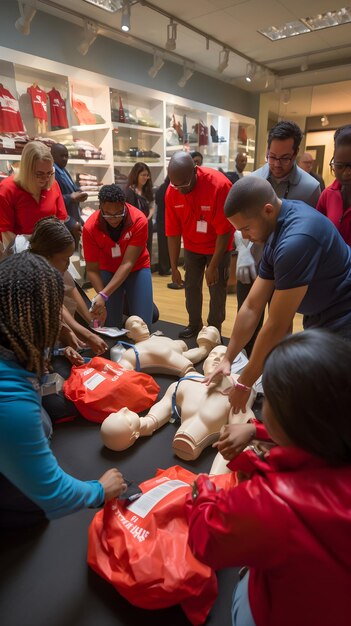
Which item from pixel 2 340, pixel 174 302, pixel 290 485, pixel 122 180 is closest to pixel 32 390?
pixel 2 340

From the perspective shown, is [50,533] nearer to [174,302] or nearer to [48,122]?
[174,302]

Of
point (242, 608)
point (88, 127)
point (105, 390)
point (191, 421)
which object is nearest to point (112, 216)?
point (105, 390)

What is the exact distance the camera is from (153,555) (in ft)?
3.35

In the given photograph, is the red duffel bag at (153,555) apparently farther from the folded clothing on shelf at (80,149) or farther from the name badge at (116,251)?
the folded clothing on shelf at (80,149)

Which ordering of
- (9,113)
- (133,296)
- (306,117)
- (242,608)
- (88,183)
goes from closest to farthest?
(242,608) → (133,296) → (9,113) → (88,183) → (306,117)

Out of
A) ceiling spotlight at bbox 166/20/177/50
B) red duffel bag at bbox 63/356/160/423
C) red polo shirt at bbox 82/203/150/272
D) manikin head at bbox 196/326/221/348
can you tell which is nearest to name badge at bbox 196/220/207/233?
red polo shirt at bbox 82/203/150/272

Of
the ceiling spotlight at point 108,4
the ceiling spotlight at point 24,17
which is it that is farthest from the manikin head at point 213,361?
the ceiling spotlight at point 108,4

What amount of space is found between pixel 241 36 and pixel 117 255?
12.8 ft

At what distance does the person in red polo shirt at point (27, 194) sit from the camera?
240cm

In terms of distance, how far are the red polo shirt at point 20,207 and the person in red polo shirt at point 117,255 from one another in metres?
0.31

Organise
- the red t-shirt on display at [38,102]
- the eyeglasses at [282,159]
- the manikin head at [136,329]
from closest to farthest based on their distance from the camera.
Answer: the eyeglasses at [282,159], the manikin head at [136,329], the red t-shirt on display at [38,102]

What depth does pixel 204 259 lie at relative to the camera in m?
3.00

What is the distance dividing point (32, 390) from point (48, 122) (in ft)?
13.4

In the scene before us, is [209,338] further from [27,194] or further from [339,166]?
[27,194]
